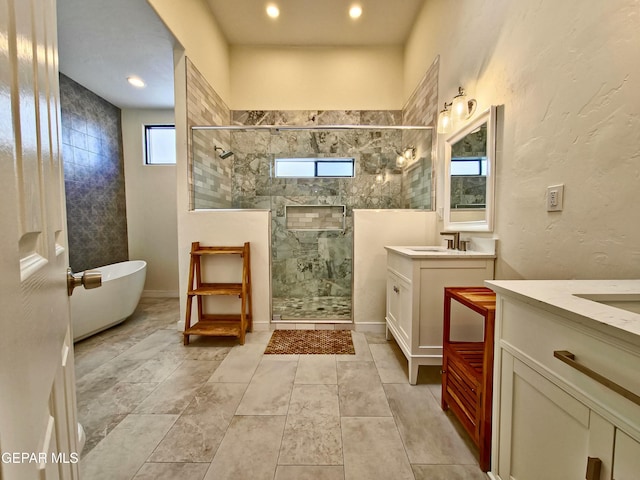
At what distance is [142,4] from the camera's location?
193 centimetres

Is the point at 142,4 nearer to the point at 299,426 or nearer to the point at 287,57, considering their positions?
the point at 287,57

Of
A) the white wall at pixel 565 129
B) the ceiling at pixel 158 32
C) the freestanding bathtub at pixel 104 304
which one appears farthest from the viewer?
the freestanding bathtub at pixel 104 304

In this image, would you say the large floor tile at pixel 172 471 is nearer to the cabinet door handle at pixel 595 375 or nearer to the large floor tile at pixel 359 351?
the large floor tile at pixel 359 351

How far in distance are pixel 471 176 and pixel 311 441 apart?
1.90 metres

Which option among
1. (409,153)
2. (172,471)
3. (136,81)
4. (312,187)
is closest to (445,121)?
(409,153)

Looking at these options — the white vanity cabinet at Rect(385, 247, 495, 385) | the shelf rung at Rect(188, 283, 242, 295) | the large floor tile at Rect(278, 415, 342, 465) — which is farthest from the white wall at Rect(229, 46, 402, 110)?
the large floor tile at Rect(278, 415, 342, 465)

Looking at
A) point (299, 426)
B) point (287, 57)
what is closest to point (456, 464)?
point (299, 426)

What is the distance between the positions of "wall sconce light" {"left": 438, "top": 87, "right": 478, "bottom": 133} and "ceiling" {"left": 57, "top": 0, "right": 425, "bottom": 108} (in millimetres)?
1594

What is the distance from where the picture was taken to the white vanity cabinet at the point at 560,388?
521mm

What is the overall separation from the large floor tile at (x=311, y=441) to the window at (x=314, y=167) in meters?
2.77

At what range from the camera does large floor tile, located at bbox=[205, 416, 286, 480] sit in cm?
108

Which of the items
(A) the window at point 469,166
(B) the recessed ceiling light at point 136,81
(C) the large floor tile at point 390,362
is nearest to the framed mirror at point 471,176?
(A) the window at point 469,166

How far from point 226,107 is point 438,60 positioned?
96.4 inches

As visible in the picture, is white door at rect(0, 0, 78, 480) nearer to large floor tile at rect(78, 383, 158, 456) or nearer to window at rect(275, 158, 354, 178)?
large floor tile at rect(78, 383, 158, 456)
